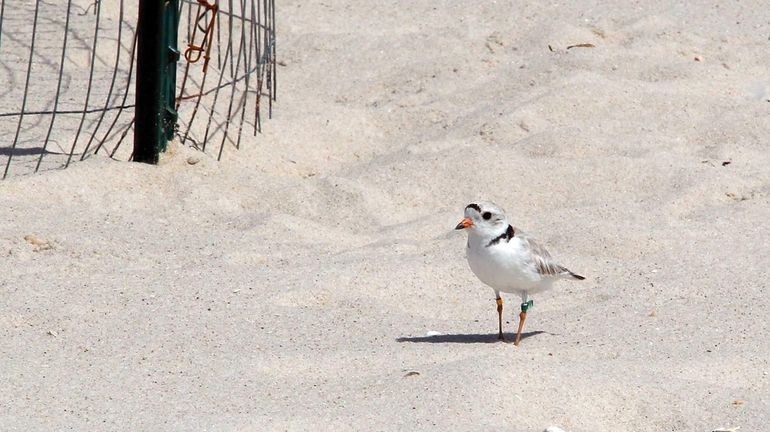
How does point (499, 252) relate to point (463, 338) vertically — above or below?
above

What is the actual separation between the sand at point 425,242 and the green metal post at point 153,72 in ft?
0.55

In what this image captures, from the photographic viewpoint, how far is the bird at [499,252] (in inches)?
168

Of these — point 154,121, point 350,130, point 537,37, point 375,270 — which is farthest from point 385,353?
point 537,37

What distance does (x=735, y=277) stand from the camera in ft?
16.7

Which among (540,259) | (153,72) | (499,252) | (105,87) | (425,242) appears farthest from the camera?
(105,87)

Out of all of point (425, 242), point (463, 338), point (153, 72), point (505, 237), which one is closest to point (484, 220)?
point (505, 237)

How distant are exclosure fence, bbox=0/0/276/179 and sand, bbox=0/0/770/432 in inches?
9.4

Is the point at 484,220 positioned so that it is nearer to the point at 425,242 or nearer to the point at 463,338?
the point at 463,338

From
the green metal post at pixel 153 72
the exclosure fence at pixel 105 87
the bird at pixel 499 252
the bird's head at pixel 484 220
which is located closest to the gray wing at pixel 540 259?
the bird at pixel 499 252

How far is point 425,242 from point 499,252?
138cm

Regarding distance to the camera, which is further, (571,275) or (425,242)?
(425,242)

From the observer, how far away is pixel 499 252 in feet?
14.0

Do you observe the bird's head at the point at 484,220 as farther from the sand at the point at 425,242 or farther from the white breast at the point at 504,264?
the sand at the point at 425,242

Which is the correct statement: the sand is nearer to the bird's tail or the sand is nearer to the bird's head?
the bird's tail
